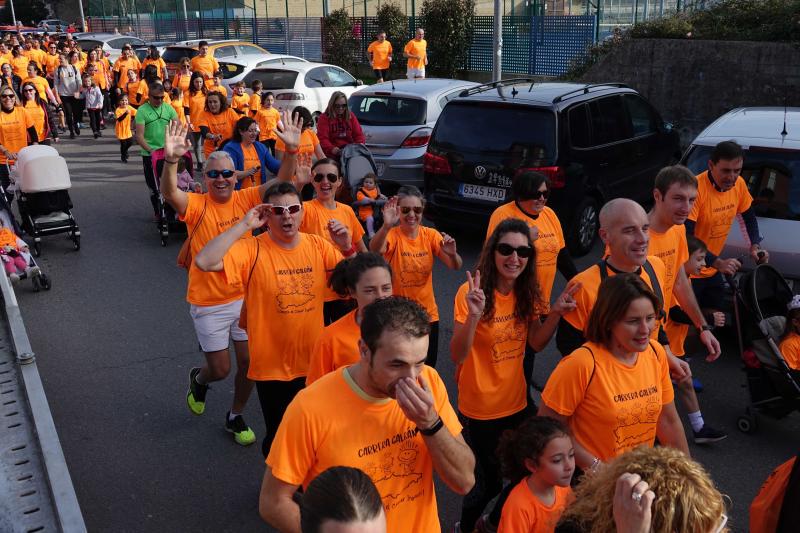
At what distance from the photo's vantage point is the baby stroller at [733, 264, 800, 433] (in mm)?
5145

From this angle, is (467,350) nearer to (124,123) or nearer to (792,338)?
(792,338)

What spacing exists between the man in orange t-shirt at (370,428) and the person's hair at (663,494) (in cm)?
44

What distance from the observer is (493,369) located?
162 inches

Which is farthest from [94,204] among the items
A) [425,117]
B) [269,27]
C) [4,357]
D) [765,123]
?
[269,27]

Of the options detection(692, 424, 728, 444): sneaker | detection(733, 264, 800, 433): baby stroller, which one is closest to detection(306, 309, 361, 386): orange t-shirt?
detection(692, 424, 728, 444): sneaker

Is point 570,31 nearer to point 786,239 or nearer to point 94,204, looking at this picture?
point 94,204

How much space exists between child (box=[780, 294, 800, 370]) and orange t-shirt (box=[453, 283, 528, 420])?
2.20 metres

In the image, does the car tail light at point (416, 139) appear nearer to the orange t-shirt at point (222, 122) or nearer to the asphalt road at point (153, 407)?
the asphalt road at point (153, 407)

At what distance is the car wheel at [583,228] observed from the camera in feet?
29.1

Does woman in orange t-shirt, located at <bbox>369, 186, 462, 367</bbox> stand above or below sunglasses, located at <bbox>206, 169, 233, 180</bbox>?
below

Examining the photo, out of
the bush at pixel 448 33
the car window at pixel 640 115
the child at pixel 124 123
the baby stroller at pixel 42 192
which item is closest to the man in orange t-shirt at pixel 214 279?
the baby stroller at pixel 42 192

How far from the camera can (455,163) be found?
905cm

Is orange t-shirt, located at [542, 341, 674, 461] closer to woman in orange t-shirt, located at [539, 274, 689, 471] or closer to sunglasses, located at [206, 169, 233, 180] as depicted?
woman in orange t-shirt, located at [539, 274, 689, 471]

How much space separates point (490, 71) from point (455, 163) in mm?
13582
